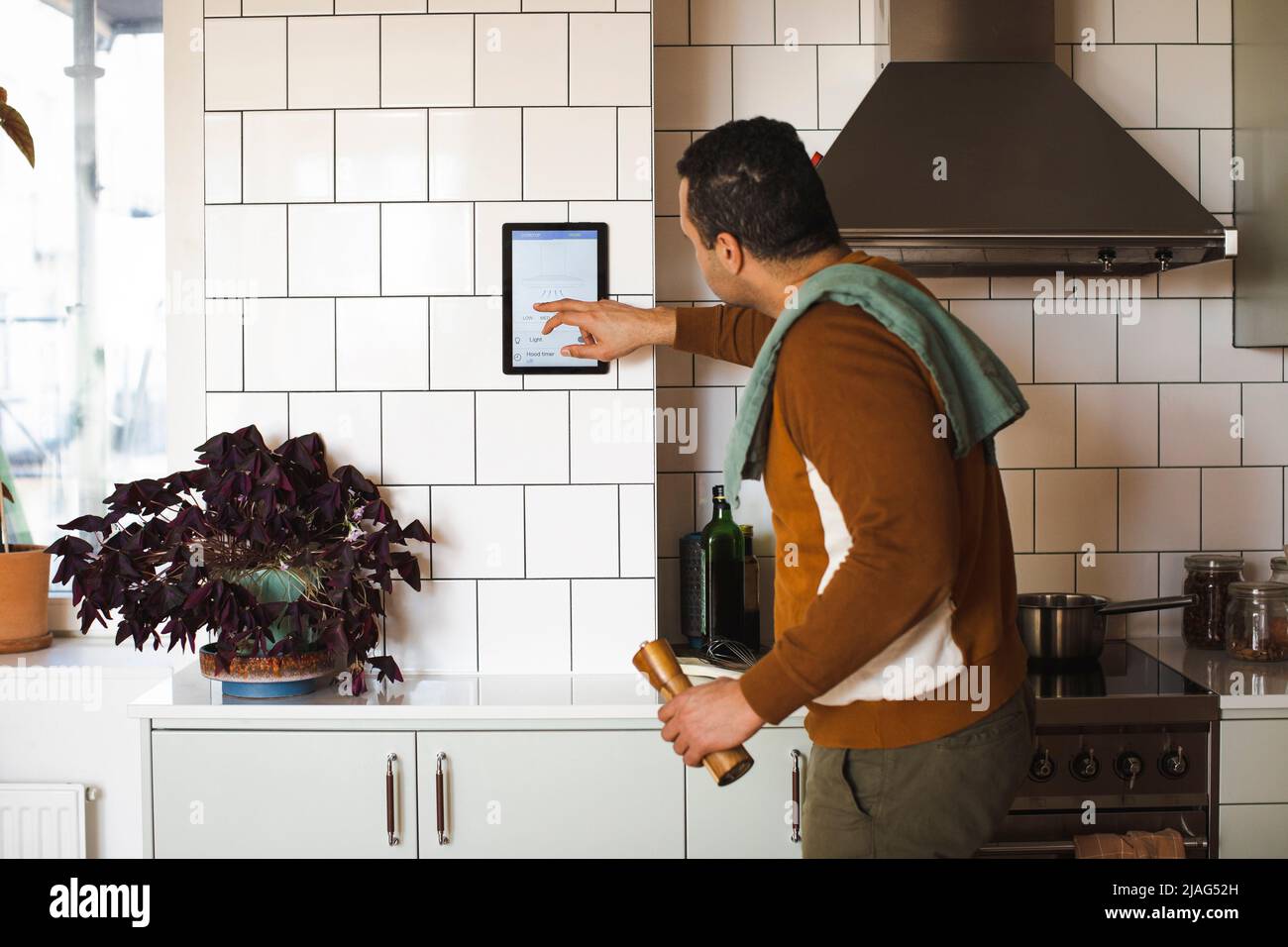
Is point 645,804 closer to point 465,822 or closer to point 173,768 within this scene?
point 465,822

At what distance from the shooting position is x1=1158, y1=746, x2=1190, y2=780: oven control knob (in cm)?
188

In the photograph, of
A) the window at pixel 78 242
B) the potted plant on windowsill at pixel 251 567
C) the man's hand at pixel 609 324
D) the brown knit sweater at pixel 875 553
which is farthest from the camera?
the window at pixel 78 242

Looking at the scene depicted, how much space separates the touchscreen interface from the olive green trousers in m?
0.93

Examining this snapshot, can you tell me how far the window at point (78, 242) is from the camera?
8.02 ft

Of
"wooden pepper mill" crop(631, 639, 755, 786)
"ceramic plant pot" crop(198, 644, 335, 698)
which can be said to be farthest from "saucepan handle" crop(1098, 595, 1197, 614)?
"ceramic plant pot" crop(198, 644, 335, 698)

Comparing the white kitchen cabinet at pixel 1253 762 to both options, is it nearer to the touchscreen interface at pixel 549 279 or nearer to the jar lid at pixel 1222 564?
the jar lid at pixel 1222 564

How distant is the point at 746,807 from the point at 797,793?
0.27 ft

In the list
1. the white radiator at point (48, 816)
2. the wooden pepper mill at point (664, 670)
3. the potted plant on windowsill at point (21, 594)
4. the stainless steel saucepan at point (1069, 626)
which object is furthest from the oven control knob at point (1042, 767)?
the potted plant on windowsill at point (21, 594)

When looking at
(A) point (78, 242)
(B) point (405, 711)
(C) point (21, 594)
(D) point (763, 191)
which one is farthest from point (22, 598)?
(D) point (763, 191)

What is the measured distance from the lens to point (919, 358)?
1200 mm

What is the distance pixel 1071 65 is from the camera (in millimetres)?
2361

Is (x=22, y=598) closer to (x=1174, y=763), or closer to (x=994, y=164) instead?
(x=994, y=164)

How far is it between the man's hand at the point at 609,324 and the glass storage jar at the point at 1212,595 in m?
1.20
